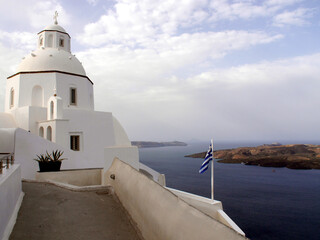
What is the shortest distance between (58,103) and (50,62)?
4080 millimetres

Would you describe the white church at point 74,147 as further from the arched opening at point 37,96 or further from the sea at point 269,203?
the sea at point 269,203

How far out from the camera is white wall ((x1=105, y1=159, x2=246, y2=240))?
85.1 inches

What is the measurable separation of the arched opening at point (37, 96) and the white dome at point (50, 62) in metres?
1.25

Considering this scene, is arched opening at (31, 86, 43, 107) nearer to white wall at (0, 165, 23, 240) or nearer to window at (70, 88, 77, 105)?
window at (70, 88, 77, 105)

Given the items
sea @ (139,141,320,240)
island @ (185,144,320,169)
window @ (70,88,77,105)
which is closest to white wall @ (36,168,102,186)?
window @ (70,88,77,105)

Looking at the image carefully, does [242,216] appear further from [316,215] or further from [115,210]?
[115,210]

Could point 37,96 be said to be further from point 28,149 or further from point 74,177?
point 74,177

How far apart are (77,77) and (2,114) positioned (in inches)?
196

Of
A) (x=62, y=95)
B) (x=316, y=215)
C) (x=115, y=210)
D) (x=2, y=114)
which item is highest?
(x=62, y=95)

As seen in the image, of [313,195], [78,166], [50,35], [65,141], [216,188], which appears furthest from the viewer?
[216,188]

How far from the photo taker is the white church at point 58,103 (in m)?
14.4

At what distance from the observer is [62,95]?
16.1 m

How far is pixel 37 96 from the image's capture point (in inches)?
631

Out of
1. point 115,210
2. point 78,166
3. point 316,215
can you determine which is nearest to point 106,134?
point 78,166
